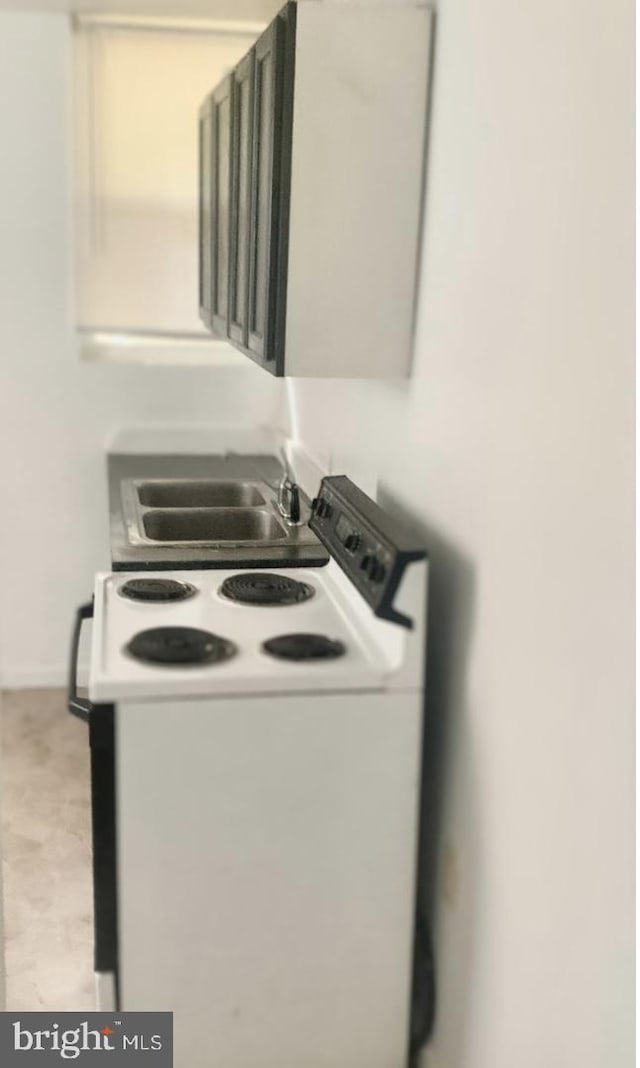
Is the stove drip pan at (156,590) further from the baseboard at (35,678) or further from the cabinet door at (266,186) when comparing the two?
the baseboard at (35,678)

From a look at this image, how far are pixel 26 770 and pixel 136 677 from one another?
6.03ft

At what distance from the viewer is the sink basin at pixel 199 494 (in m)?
3.14

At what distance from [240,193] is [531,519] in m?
1.37

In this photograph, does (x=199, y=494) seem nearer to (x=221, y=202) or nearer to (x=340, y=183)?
(x=221, y=202)

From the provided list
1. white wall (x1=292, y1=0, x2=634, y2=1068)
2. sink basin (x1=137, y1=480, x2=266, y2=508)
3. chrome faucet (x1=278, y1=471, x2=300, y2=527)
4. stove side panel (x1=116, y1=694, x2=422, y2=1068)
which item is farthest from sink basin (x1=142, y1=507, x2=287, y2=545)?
stove side panel (x1=116, y1=694, x2=422, y2=1068)

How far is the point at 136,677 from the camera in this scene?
5.03 feet

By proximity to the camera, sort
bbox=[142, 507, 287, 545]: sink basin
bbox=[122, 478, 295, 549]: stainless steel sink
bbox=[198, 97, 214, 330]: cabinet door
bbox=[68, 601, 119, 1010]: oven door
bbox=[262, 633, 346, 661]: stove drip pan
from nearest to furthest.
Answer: bbox=[68, 601, 119, 1010]: oven door < bbox=[262, 633, 346, 661]: stove drip pan < bbox=[122, 478, 295, 549]: stainless steel sink < bbox=[142, 507, 287, 545]: sink basin < bbox=[198, 97, 214, 330]: cabinet door

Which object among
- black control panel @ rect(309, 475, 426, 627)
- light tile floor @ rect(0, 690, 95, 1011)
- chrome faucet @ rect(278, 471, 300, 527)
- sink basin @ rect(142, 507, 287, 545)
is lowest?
light tile floor @ rect(0, 690, 95, 1011)

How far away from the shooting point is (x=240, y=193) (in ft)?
7.98

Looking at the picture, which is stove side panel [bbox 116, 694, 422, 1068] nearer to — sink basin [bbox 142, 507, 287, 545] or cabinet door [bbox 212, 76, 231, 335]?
sink basin [bbox 142, 507, 287, 545]

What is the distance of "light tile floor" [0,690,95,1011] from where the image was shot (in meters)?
2.19

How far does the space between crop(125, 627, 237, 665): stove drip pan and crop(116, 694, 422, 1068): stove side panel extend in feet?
0.30

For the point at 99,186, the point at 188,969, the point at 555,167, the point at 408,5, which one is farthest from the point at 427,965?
the point at 99,186

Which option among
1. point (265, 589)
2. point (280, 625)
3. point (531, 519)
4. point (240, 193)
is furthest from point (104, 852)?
point (240, 193)
